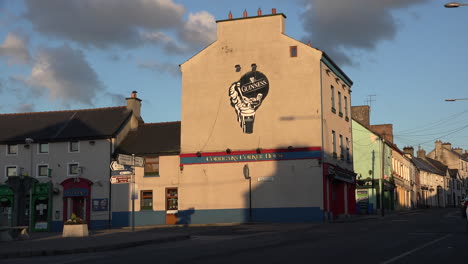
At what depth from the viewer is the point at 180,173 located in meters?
39.5

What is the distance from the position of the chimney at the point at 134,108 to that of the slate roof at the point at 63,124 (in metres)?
0.51

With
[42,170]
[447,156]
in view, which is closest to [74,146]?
[42,170]

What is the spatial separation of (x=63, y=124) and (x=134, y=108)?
5717mm

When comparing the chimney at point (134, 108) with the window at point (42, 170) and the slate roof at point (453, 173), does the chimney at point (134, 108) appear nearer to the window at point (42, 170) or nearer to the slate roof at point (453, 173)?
the window at point (42, 170)

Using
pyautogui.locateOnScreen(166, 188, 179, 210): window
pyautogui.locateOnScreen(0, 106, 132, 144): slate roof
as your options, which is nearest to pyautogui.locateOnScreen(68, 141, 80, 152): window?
pyautogui.locateOnScreen(0, 106, 132, 144): slate roof

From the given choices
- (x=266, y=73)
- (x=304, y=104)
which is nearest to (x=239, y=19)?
(x=266, y=73)

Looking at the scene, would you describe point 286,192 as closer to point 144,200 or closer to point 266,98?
point 266,98

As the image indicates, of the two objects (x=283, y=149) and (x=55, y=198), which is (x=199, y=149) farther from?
(x=55, y=198)

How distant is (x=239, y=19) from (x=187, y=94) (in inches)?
255

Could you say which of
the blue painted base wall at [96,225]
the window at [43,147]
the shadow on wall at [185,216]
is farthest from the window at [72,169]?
the shadow on wall at [185,216]

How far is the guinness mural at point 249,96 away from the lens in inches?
1506

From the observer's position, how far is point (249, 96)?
38.5 m

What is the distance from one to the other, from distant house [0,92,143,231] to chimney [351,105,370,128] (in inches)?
1104

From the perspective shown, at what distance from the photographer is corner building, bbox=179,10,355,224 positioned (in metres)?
36.6
